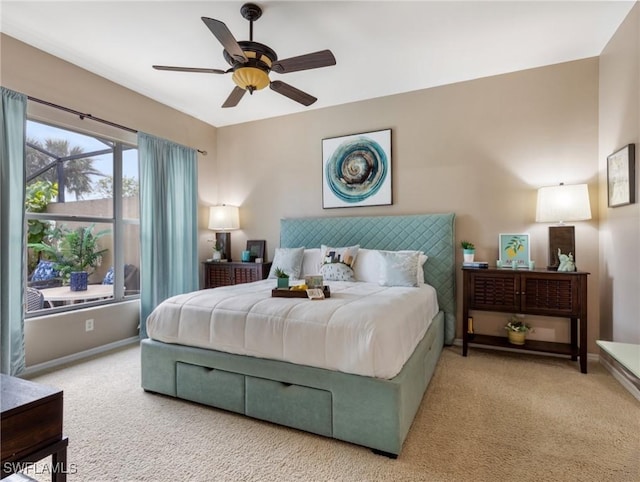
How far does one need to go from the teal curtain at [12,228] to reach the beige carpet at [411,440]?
46cm

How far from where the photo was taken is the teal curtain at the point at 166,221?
12.6 feet

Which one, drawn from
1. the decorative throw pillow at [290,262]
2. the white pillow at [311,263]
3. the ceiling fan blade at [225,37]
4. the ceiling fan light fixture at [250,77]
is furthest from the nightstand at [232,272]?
the ceiling fan blade at [225,37]

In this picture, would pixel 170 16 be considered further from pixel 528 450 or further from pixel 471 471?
pixel 528 450

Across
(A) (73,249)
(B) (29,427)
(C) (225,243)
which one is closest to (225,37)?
(B) (29,427)

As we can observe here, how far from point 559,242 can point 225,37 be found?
342 centimetres

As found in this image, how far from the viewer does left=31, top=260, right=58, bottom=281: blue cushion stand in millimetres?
3105

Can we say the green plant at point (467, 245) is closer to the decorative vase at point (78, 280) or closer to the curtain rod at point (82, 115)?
the curtain rod at point (82, 115)

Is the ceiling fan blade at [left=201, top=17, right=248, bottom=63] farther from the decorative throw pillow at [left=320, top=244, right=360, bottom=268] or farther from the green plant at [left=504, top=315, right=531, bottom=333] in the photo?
the green plant at [left=504, top=315, right=531, bottom=333]

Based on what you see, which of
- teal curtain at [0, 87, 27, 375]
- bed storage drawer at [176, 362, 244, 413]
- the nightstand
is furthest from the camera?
the nightstand

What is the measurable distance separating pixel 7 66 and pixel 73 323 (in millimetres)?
2383

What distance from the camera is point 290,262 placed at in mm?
3930

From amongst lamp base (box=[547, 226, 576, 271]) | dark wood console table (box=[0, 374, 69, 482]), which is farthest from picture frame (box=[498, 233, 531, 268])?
dark wood console table (box=[0, 374, 69, 482])

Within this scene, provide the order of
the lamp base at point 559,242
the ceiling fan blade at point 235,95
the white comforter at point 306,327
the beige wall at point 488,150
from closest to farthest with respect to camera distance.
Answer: the white comforter at point 306,327
the ceiling fan blade at point 235,95
the lamp base at point 559,242
the beige wall at point 488,150

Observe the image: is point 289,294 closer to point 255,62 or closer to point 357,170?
point 255,62
